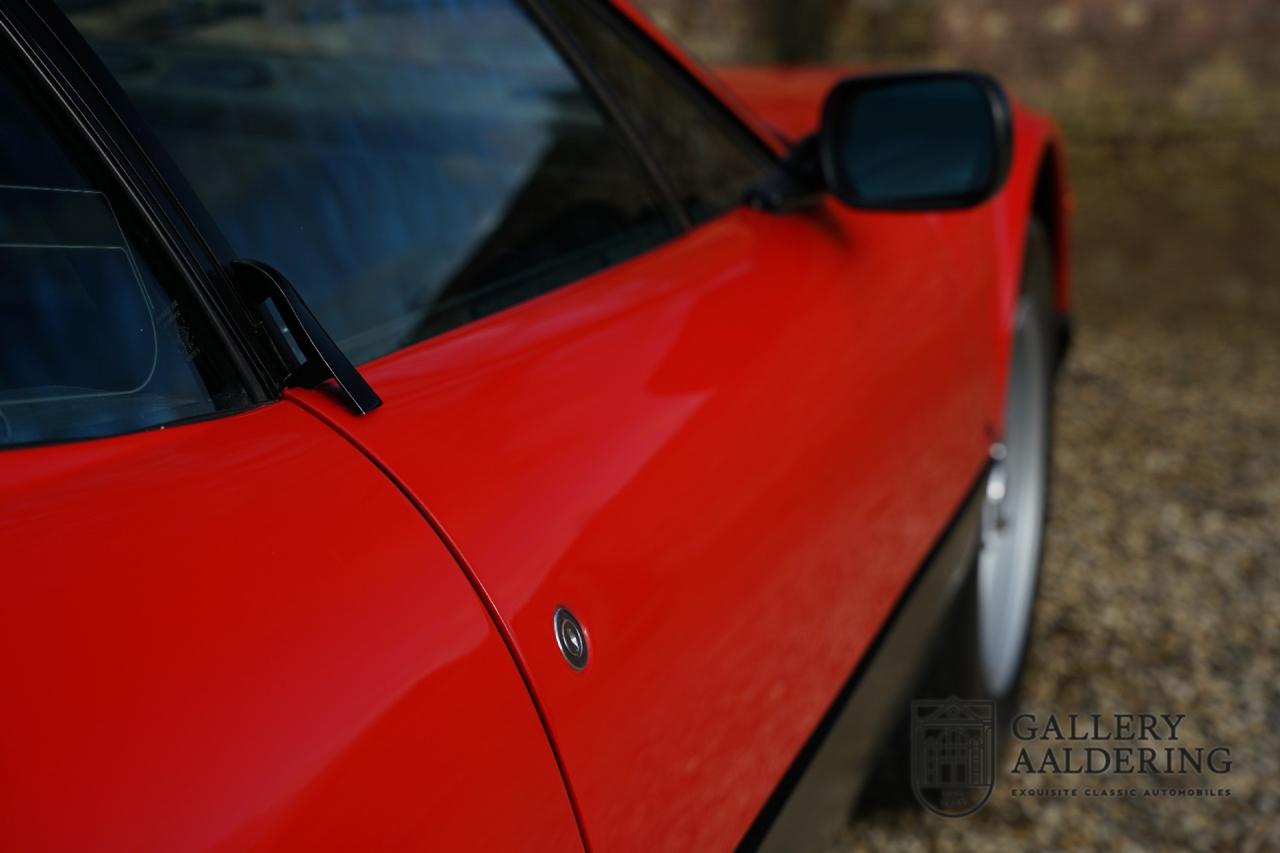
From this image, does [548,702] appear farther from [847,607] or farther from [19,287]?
[847,607]

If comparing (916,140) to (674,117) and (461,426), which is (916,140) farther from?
(461,426)

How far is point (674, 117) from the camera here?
1.90 metres

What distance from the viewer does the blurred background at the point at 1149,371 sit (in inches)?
110

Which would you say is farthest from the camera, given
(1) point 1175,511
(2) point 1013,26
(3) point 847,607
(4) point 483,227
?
(2) point 1013,26

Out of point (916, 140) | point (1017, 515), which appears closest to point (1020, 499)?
point (1017, 515)

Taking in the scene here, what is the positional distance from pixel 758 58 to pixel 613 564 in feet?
22.4

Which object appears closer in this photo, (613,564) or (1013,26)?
(613,564)

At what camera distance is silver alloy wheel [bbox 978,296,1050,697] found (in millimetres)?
2709

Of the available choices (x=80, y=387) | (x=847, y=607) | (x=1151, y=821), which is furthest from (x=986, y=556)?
(x=80, y=387)

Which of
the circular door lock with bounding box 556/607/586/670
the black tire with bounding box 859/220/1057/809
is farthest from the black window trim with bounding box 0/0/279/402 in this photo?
the black tire with bounding box 859/220/1057/809

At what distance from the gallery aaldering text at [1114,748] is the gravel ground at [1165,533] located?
3 cm

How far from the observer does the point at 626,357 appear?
135 centimetres

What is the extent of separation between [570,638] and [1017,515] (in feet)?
6.99
